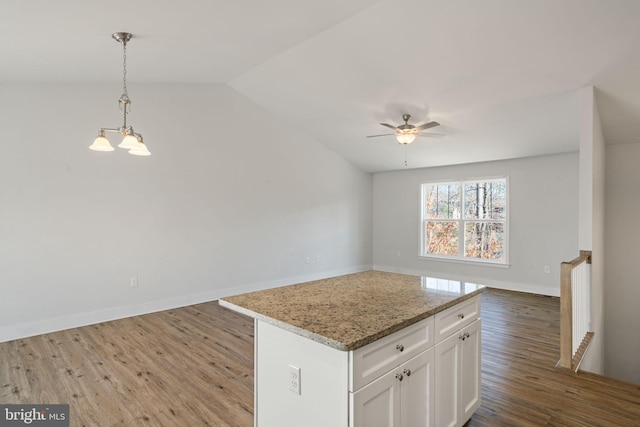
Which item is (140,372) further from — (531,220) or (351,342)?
(531,220)

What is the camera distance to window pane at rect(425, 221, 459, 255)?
6.95 m

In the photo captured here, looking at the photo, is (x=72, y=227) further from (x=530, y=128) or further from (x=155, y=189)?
(x=530, y=128)

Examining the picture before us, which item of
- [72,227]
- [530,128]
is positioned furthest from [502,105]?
[72,227]

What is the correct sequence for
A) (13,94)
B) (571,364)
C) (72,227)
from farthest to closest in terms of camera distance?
(72,227), (13,94), (571,364)

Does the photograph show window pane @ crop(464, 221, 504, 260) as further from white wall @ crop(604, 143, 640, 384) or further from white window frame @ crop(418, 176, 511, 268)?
white wall @ crop(604, 143, 640, 384)

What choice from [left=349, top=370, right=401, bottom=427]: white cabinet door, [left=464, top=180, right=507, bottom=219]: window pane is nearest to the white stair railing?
[left=349, top=370, right=401, bottom=427]: white cabinet door

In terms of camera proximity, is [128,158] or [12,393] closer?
[12,393]

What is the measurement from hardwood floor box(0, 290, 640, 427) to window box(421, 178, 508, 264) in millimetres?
2201

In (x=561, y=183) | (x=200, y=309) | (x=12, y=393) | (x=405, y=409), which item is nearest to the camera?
(x=405, y=409)

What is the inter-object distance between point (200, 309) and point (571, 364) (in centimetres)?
429

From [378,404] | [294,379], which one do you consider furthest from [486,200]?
[294,379]

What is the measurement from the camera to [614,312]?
5035 mm

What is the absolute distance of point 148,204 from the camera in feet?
15.7

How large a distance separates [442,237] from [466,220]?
1.97 feet
